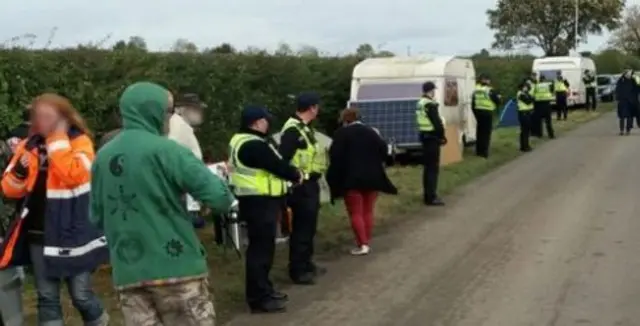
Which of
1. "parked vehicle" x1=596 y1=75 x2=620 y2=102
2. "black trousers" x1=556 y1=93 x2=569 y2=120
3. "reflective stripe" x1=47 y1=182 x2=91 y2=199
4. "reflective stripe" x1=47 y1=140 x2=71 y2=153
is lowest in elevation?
"parked vehicle" x1=596 y1=75 x2=620 y2=102

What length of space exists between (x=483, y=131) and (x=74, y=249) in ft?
54.1

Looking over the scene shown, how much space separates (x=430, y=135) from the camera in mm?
15289

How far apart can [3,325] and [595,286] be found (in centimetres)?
507

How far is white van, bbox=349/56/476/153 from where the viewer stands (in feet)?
71.5

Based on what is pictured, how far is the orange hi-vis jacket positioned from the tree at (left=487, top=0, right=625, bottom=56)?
7222 cm

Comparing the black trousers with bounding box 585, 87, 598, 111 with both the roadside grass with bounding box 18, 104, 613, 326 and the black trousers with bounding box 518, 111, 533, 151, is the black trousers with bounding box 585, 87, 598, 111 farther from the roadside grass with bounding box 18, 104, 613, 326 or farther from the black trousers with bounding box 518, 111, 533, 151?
the black trousers with bounding box 518, 111, 533, 151

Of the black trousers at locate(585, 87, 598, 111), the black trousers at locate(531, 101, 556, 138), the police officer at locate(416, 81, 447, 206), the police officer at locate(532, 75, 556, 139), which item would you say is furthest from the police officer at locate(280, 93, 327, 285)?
the black trousers at locate(585, 87, 598, 111)

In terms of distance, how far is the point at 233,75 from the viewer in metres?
16.3

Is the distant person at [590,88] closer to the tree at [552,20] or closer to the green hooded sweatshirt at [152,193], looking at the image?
the tree at [552,20]

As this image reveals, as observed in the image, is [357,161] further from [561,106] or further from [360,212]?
[561,106]

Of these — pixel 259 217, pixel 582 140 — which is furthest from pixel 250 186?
pixel 582 140

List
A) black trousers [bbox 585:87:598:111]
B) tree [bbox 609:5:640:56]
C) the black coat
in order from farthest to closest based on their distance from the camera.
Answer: tree [bbox 609:5:640:56] → black trousers [bbox 585:87:598:111] → the black coat

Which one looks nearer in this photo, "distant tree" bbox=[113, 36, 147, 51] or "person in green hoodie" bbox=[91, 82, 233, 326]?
"person in green hoodie" bbox=[91, 82, 233, 326]

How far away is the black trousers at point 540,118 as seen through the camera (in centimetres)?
2736
